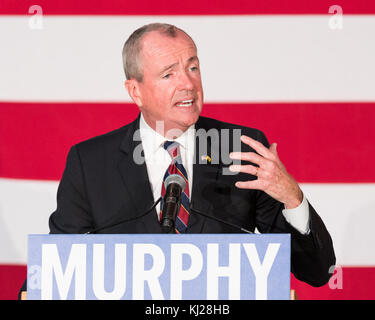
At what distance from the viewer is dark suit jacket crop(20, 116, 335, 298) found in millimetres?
1578

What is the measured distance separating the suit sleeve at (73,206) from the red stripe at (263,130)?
1.83 feet

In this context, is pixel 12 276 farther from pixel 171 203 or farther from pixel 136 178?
pixel 171 203

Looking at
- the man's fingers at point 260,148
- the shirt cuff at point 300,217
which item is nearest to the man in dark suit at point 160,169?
the shirt cuff at point 300,217

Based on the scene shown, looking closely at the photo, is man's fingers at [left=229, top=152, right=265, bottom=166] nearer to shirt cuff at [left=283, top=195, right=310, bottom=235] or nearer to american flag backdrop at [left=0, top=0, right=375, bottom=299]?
shirt cuff at [left=283, top=195, right=310, bottom=235]

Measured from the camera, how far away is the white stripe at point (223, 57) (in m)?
2.20

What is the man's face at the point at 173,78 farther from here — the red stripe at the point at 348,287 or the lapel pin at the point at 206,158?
the red stripe at the point at 348,287

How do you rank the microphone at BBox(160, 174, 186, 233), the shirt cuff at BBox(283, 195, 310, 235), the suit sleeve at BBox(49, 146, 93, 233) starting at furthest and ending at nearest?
1. the suit sleeve at BBox(49, 146, 93, 233)
2. the shirt cuff at BBox(283, 195, 310, 235)
3. the microphone at BBox(160, 174, 186, 233)

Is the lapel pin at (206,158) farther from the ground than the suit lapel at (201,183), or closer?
farther from the ground

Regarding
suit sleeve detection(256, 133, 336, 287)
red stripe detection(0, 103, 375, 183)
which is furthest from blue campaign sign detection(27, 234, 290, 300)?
red stripe detection(0, 103, 375, 183)

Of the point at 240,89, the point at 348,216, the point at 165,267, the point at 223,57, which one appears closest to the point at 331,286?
the point at 348,216

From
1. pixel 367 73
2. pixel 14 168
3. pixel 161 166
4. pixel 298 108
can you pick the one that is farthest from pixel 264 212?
pixel 14 168

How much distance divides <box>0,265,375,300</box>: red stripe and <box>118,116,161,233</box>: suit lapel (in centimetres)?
82

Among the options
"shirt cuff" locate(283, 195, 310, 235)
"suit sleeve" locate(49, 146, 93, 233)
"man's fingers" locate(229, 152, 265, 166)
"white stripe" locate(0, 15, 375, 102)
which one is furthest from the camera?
"white stripe" locate(0, 15, 375, 102)
